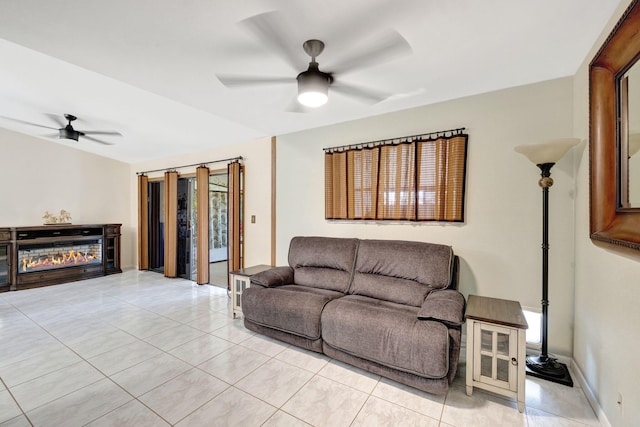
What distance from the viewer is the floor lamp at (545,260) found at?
1953 millimetres

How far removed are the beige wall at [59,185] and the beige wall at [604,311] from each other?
7406 mm

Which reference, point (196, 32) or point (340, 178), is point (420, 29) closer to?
point (196, 32)

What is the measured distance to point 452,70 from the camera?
2.20 m

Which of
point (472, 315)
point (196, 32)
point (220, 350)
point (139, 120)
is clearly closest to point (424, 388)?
point (472, 315)

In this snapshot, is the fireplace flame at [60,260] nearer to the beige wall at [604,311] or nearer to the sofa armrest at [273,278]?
the sofa armrest at [273,278]

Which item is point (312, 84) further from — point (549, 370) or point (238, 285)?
point (549, 370)

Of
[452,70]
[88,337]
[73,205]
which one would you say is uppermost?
[452,70]

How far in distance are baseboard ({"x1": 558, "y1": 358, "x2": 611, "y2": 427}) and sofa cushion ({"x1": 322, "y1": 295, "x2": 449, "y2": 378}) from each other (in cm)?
87

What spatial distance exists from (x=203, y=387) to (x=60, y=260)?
4877 mm

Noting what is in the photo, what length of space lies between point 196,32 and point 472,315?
2637 mm

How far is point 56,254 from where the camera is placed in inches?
193

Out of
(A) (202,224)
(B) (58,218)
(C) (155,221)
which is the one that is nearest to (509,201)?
(A) (202,224)

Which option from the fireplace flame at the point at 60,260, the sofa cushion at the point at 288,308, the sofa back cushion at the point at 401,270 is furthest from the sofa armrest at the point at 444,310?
the fireplace flame at the point at 60,260

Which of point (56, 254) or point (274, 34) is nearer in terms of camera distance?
point (274, 34)
